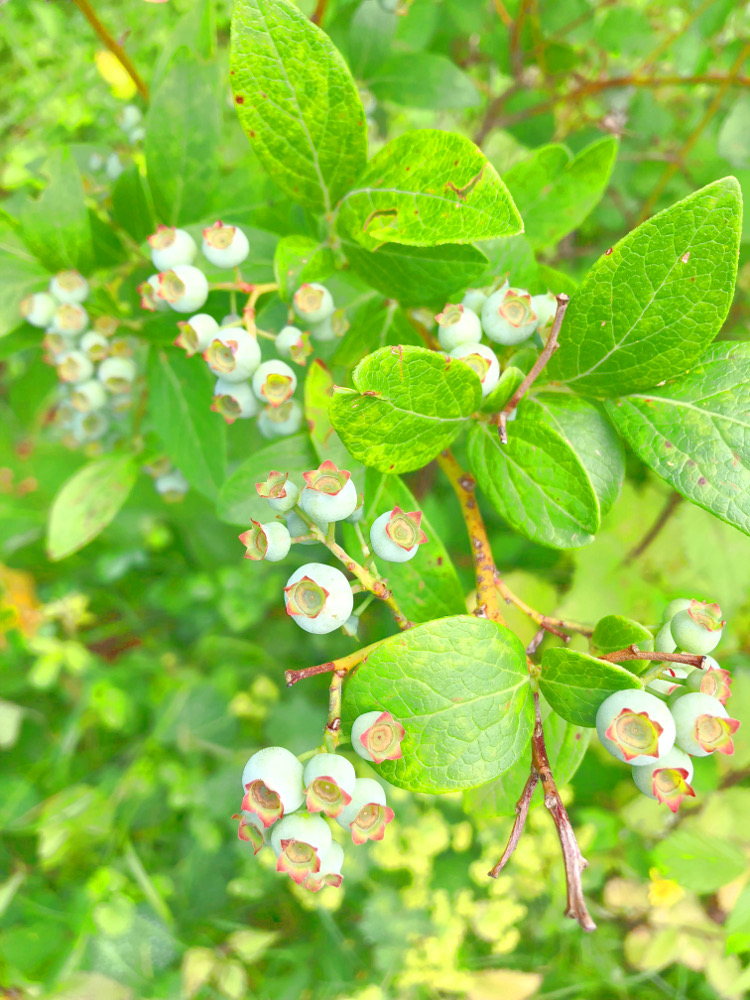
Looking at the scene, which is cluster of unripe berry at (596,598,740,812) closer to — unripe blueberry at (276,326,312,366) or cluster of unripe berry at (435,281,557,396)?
cluster of unripe berry at (435,281,557,396)

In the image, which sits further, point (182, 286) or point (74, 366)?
point (74, 366)

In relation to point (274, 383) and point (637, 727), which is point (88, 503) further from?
point (637, 727)

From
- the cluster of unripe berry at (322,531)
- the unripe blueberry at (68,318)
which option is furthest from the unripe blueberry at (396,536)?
the unripe blueberry at (68,318)

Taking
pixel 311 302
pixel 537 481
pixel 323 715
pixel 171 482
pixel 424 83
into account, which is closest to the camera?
pixel 537 481

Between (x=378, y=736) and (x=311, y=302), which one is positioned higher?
(x=311, y=302)

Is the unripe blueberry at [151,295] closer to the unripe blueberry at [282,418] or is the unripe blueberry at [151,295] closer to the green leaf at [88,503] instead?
A: the unripe blueberry at [282,418]

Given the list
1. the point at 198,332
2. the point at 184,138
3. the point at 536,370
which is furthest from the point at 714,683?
the point at 184,138

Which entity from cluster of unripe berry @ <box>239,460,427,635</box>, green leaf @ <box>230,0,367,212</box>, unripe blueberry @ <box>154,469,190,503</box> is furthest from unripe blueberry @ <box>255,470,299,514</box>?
unripe blueberry @ <box>154,469,190,503</box>
